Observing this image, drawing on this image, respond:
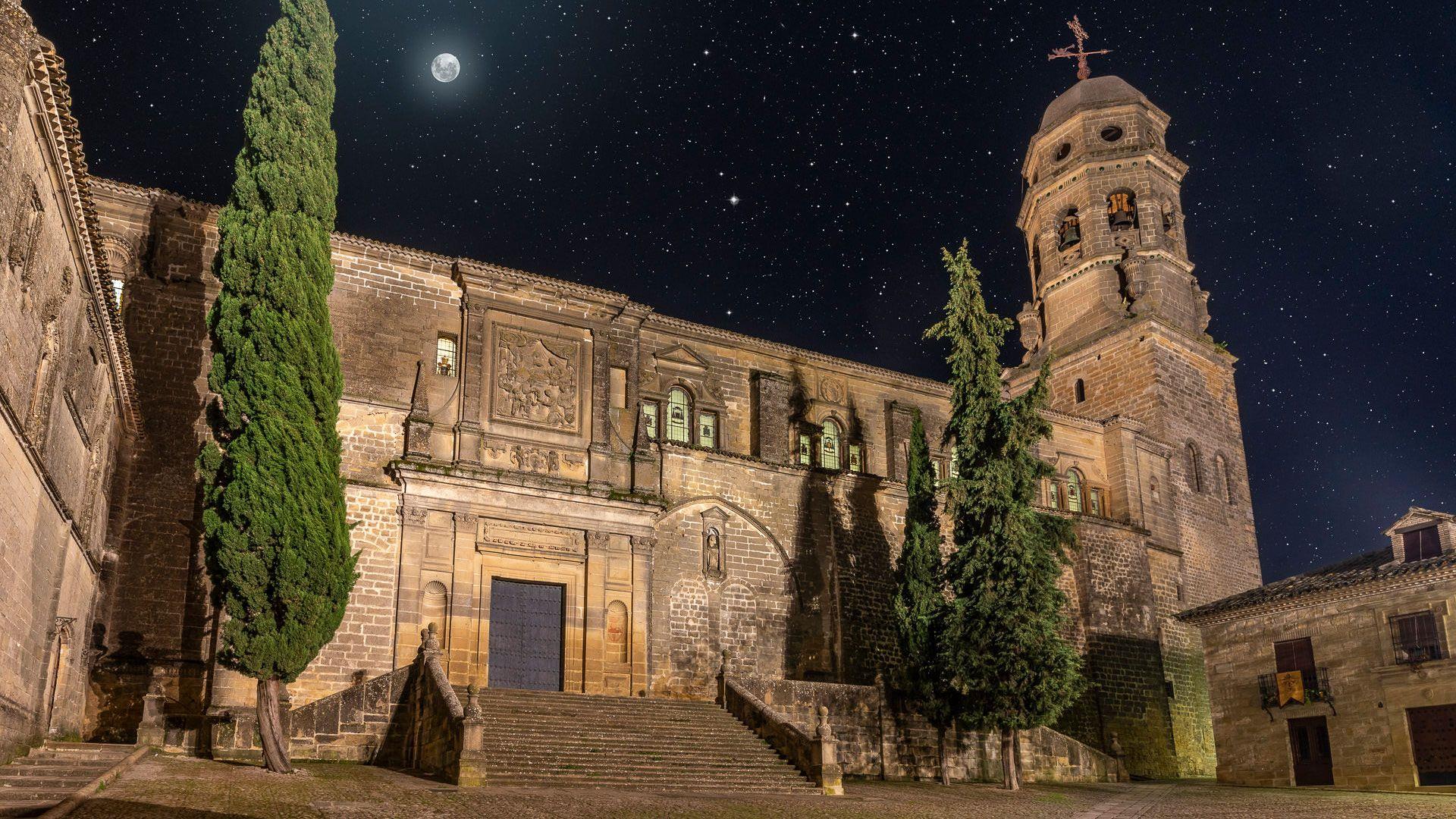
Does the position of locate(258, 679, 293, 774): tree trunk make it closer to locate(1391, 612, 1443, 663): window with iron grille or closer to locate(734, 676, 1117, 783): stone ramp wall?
locate(734, 676, 1117, 783): stone ramp wall

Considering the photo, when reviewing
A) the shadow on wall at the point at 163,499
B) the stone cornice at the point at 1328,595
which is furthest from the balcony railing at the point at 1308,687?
the shadow on wall at the point at 163,499

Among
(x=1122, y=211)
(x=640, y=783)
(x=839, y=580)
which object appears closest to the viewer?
(x=640, y=783)

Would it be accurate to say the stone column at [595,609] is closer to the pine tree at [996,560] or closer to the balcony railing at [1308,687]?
the pine tree at [996,560]

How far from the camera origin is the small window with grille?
24.9m

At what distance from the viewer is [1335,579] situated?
2731cm

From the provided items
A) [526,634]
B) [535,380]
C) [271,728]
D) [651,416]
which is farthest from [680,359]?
[271,728]

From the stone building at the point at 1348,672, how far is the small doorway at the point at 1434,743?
20 mm

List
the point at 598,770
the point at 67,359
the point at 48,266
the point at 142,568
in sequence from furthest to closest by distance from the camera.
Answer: the point at 142,568, the point at 598,770, the point at 67,359, the point at 48,266

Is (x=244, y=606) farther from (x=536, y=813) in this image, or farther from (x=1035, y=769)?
(x=1035, y=769)

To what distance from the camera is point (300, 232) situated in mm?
19547

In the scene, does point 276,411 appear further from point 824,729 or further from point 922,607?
point 922,607

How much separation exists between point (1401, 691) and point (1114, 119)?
21.6m

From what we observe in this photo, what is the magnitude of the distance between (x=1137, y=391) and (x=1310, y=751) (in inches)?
528

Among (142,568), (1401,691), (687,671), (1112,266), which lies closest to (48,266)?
(142,568)
